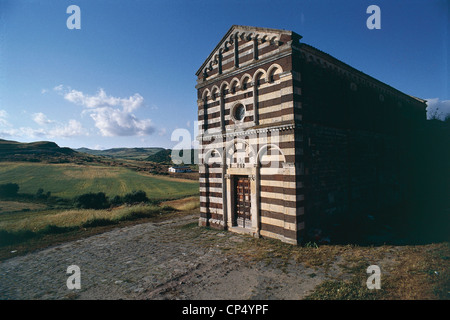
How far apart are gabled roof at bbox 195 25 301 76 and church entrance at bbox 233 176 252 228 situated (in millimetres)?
6782

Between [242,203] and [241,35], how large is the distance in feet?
28.5

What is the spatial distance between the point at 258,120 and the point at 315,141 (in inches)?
113

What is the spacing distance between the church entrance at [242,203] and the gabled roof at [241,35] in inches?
267

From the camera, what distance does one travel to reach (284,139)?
9352mm

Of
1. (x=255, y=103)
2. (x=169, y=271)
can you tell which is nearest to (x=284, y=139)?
(x=255, y=103)

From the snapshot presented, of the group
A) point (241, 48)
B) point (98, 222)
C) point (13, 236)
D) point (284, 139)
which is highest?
point (241, 48)

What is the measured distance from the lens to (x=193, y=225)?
13.5m

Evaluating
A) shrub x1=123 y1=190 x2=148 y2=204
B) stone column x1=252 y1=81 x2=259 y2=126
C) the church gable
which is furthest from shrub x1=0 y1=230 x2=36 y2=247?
stone column x1=252 y1=81 x2=259 y2=126

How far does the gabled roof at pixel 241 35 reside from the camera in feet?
31.3

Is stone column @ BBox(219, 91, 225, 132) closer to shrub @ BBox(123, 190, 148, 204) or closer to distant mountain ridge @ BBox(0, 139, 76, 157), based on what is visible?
shrub @ BBox(123, 190, 148, 204)

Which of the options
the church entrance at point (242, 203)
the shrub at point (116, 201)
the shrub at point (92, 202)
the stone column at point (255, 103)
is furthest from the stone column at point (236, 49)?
the shrub at point (92, 202)

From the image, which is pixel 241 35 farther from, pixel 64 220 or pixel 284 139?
pixel 64 220

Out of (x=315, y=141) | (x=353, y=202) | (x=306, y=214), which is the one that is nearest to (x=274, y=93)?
(x=315, y=141)

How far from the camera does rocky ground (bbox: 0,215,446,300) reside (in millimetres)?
6168
